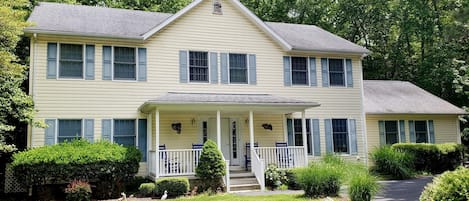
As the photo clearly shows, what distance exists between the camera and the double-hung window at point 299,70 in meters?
17.6

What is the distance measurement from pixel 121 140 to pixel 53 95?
2863 millimetres

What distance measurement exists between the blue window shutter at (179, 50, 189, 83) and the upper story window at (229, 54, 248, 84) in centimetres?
195

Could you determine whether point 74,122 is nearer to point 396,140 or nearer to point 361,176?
point 361,176

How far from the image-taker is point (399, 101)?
2014cm

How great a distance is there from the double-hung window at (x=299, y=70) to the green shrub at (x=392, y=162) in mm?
4602

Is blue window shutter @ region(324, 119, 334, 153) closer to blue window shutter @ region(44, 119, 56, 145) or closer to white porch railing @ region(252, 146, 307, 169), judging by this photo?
white porch railing @ region(252, 146, 307, 169)

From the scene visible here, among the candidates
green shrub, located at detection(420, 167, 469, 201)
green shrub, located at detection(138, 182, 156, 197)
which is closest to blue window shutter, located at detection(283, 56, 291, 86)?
green shrub, located at detection(138, 182, 156, 197)

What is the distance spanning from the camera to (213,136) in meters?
16.3

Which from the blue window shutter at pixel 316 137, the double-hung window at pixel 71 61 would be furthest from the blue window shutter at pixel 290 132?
the double-hung window at pixel 71 61

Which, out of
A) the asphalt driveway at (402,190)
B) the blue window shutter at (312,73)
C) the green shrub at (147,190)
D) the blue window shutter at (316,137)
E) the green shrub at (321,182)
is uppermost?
the blue window shutter at (312,73)

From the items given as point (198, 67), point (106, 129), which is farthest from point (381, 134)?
point (106, 129)

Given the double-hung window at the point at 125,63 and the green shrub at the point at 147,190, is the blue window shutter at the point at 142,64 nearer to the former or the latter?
the double-hung window at the point at 125,63

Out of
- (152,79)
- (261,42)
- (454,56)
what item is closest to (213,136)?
(152,79)

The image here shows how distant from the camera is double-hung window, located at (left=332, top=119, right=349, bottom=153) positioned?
1773cm
